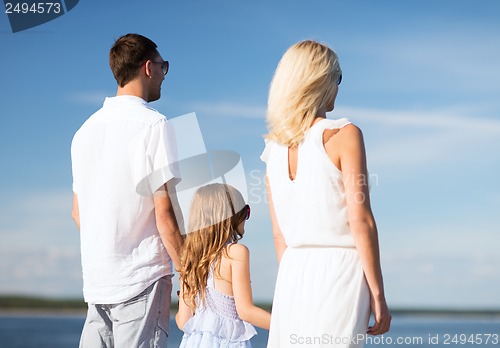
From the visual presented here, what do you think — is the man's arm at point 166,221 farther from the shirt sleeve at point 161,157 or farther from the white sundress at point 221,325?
the white sundress at point 221,325

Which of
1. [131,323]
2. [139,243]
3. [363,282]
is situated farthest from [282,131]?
[131,323]

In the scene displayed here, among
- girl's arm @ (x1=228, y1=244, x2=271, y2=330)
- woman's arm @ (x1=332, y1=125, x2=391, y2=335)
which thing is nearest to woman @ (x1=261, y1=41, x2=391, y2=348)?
woman's arm @ (x1=332, y1=125, x2=391, y2=335)

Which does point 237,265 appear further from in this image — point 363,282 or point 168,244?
point 363,282

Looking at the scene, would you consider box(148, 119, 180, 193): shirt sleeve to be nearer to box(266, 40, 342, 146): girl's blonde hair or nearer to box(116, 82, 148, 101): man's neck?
box(116, 82, 148, 101): man's neck

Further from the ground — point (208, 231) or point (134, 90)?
point (134, 90)

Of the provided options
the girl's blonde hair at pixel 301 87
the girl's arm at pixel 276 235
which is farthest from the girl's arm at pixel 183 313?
the girl's blonde hair at pixel 301 87

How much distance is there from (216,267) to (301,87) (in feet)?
3.82

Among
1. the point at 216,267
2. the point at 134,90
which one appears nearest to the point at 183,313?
the point at 216,267

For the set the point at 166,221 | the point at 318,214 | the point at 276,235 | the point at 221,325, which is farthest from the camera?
the point at 221,325

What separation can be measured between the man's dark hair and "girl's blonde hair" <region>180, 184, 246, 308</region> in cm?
66

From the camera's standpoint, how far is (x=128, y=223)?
10.9 ft

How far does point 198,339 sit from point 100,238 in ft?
2.39

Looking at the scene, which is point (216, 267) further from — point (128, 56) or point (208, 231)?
point (128, 56)

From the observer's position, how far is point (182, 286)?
3.67 metres
